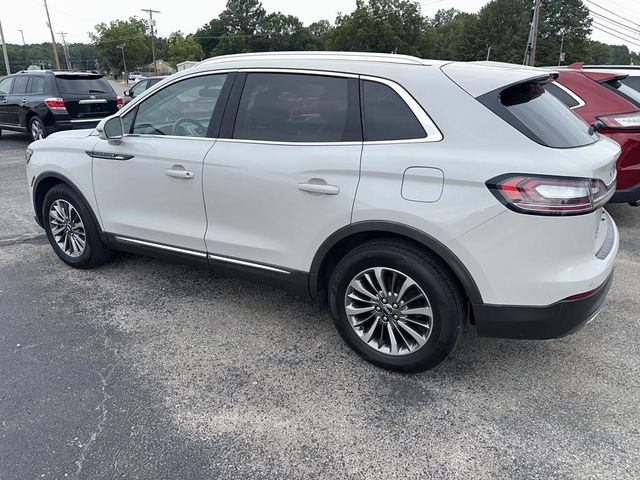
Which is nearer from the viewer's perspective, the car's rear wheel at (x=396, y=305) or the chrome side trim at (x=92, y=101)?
the car's rear wheel at (x=396, y=305)

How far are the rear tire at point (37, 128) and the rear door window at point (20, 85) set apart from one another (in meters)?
0.80

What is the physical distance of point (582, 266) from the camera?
2.43 meters

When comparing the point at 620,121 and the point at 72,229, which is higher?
the point at 620,121

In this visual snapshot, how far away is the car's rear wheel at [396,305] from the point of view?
8.63 feet

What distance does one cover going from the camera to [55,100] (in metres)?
11.0

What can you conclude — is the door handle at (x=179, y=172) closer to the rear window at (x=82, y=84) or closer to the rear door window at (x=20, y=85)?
the rear window at (x=82, y=84)

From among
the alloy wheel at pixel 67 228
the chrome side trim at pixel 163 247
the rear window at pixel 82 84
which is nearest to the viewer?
A: the chrome side trim at pixel 163 247

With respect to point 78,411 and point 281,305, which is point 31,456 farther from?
point 281,305

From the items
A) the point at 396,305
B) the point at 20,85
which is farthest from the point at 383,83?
the point at 20,85

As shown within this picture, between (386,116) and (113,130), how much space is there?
85.0 inches

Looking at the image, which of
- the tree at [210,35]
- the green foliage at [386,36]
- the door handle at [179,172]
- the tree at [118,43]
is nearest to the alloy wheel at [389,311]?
the door handle at [179,172]

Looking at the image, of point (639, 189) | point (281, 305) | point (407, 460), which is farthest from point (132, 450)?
point (639, 189)

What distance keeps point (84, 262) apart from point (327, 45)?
87557mm

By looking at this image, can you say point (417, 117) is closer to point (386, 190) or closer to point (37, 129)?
point (386, 190)
